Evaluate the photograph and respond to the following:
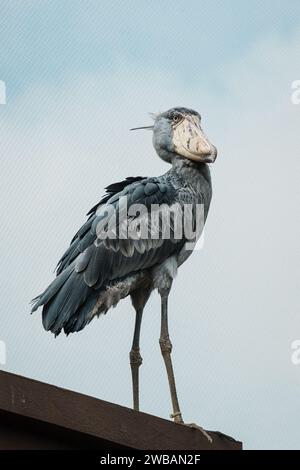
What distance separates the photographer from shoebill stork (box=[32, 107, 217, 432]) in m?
11.6

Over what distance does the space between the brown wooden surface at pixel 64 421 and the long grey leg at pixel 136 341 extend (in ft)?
7.22

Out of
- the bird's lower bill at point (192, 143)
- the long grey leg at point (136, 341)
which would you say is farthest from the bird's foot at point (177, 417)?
the bird's lower bill at point (192, 143)

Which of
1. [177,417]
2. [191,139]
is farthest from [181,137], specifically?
[177,417]

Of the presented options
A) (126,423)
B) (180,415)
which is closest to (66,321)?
(180,415)

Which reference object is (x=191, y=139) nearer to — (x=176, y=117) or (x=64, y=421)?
(x=176, y=117)

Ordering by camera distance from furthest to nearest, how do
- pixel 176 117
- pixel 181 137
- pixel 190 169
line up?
pixel 176 117 → pixel 181 137 → pixel 190 169

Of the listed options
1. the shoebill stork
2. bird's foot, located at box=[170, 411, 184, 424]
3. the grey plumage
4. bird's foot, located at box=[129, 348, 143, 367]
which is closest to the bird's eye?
the shoebill stork

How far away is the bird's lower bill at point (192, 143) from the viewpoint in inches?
496

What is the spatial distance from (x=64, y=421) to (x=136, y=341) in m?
3.10

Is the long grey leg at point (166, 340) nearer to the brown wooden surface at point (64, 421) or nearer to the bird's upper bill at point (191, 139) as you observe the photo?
the bird's upper bill at point (191, 139)

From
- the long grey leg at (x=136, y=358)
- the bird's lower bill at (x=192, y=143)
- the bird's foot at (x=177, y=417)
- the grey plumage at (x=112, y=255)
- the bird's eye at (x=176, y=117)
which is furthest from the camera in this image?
the bird's eye at (x=176, y=117)

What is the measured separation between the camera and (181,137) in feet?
42.1

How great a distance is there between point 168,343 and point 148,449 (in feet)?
7.95

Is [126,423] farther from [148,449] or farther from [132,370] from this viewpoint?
[132,370]
